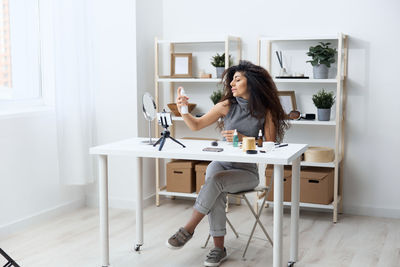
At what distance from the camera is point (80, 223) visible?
432cm

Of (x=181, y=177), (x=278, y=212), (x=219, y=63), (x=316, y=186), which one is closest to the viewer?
(x=278, y=212)

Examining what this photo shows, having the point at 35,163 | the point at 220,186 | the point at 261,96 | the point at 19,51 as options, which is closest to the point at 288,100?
the point at 261,96

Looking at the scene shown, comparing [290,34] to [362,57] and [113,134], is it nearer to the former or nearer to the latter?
[362,57]

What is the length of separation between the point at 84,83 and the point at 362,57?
2364mm

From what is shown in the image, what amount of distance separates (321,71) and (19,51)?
2.48 meters

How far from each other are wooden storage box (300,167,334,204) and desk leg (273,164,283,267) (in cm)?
148

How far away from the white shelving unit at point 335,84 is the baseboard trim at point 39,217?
1.87 m

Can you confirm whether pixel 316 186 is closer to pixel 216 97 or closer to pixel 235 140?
pixel 216 97

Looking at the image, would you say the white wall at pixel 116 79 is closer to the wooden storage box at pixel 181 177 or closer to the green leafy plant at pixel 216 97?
the wooden storage box at pixel 181 177

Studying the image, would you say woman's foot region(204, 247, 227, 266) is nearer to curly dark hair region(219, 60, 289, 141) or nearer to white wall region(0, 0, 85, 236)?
curly dark hair region(219, 60, 289, 141)

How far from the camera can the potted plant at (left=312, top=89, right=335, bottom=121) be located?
170 inches

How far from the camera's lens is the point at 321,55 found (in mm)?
4285

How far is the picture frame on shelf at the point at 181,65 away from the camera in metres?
4.79

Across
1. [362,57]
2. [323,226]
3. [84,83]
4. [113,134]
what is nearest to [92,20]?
[84,83]
